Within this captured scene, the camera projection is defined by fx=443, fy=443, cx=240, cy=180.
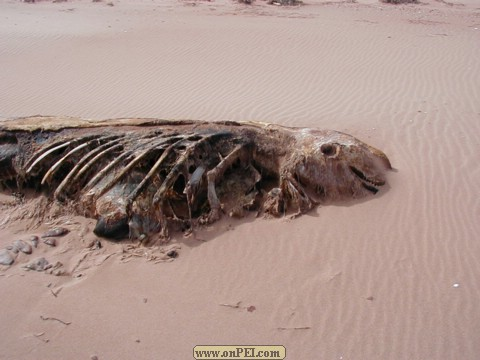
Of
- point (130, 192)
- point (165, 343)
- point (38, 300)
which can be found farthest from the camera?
point (130, 192)

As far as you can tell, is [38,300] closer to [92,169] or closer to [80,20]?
[92,169]

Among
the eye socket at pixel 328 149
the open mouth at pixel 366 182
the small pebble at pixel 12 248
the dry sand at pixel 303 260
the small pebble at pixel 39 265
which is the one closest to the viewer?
the dry sand at pixel 303 260

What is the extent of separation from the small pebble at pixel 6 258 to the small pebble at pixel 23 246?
96 millimetres

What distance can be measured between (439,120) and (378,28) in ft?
24.4

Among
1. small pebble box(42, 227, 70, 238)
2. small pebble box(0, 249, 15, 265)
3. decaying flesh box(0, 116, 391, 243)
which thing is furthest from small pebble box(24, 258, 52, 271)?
decaying flesh box(0, 116, 391, 243)

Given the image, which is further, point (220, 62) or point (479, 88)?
point (220, 62)

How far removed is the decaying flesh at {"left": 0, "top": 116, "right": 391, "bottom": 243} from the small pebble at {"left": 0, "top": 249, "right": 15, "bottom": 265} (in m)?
0.72

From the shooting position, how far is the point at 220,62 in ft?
36.5

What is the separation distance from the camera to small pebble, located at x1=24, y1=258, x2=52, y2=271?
3.76 meters

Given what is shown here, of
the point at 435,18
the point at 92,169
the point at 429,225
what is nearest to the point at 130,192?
the point at 92,169

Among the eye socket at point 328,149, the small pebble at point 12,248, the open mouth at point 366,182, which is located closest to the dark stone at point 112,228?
the small pebble at point 12,248

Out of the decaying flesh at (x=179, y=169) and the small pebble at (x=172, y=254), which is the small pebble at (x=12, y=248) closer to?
the decaying flesh at (x=179, y=169)

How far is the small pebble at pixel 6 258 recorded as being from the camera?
3.85 metres

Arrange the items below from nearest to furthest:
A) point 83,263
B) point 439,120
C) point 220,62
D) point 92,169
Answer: point 83,263
point 92,169
point 439,120
point 220,62
